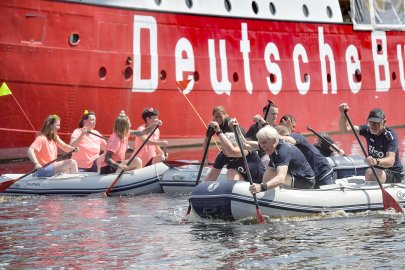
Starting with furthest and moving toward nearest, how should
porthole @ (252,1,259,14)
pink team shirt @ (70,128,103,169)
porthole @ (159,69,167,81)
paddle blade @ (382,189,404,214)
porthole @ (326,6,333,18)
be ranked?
1. porthole @ (326,6,333,18)
2. porthole @ (252,1,259,14)
3. porthole @ (159,69,167,81)
4. pink team shirt @ (70,128,103,169)
5. paddle blade @ (382,189,404,214)

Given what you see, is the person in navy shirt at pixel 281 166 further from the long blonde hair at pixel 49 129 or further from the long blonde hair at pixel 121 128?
the long blonde hair at pixel 49 129

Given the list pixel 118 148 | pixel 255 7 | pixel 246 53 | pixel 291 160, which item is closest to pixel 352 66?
pixel 255 7

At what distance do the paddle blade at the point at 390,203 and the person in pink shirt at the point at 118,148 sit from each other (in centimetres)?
487

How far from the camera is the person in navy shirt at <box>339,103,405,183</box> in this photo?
14883 mm

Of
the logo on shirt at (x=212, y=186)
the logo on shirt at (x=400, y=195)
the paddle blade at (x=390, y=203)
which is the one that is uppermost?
the logo on shirt at (x=212, y=186)

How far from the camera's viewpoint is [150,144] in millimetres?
18734

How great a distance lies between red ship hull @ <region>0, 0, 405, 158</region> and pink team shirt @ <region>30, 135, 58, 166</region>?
15.2 ft

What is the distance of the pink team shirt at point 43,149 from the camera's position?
1809cm

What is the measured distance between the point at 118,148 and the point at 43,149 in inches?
48.8

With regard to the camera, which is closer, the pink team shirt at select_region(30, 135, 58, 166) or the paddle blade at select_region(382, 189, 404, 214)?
the paddle blade at select_region(382, 189, 404, 214)

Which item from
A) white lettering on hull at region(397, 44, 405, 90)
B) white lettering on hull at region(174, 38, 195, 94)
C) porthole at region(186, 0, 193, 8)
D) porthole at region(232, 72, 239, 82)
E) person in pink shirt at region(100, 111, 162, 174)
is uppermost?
porthole at region(186, 0, 193, 8)

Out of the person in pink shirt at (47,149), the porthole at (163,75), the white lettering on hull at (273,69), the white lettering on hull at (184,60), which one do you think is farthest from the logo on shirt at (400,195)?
the white lettering on hull at (273,69)

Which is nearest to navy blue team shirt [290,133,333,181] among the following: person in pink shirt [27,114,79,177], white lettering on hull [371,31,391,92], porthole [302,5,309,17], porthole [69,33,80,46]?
person in pink shirt [27,114,79,177]

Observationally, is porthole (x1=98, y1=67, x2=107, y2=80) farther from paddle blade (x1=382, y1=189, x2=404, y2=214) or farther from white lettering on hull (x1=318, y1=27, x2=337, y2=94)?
paddle blade (x1=382, y1=189, x2=404, y2=214)
